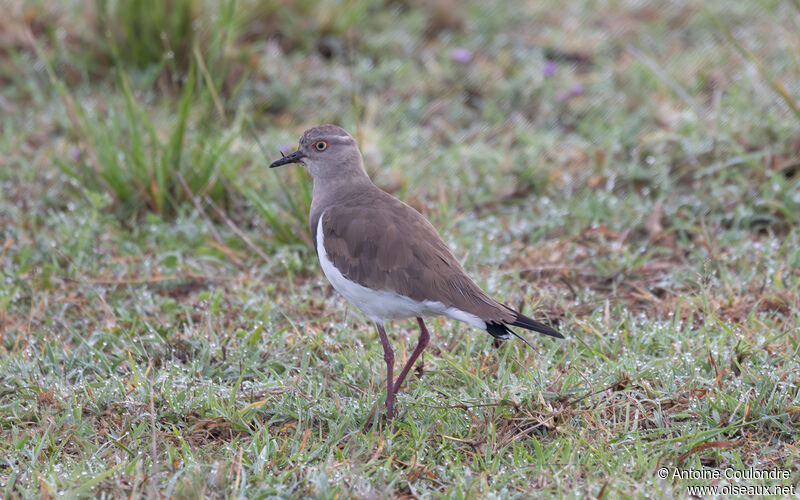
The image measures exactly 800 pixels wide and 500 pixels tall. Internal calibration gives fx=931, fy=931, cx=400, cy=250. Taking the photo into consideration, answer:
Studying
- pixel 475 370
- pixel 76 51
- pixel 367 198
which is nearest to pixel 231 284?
pixel 367 198

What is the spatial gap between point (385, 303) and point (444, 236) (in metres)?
1.71

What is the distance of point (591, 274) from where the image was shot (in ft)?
16.5

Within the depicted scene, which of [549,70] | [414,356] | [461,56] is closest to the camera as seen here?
[414,356]

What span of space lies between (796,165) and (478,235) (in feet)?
6.57

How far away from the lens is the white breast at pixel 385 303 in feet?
12.0

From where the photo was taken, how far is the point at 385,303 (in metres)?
3.76

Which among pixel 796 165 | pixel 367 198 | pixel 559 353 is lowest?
pixel 559 353

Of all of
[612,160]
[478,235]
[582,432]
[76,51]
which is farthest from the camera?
[76,51]

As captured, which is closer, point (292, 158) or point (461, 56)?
point (292, 158)

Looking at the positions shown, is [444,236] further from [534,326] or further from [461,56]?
[461,56]

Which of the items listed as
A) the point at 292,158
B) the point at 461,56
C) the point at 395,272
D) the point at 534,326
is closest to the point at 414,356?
the point at 395,272

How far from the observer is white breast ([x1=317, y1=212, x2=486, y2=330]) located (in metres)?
3.64

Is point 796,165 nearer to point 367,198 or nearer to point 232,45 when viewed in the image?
point 367,198

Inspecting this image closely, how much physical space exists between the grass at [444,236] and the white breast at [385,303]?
1.28 ft
